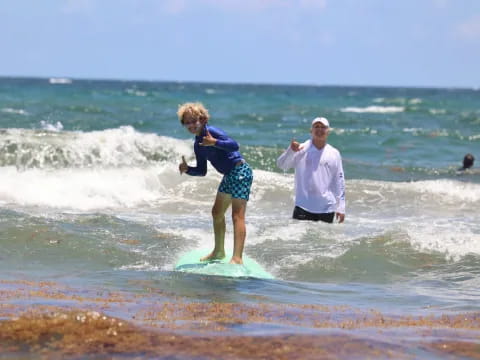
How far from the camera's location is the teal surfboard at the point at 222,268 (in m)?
7.98

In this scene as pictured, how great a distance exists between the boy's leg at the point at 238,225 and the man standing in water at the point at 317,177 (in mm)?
1249

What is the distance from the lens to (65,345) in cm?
482

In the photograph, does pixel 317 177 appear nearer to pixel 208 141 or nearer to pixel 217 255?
pixel 217 255

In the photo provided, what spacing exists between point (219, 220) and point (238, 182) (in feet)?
1.52

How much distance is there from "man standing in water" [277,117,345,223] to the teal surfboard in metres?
1.01

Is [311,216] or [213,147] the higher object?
[213,147]

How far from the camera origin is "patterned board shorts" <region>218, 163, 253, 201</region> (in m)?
7.88

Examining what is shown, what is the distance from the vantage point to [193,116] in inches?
296

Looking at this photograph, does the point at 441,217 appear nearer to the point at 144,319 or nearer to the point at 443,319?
the point at 443,319

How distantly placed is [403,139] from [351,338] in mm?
25878

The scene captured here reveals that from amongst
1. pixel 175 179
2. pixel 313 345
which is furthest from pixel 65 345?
pixel 175 179

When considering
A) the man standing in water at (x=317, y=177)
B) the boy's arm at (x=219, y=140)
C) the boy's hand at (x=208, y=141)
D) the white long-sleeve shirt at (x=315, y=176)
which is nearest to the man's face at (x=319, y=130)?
the man standing in water at (x=317, y=177)

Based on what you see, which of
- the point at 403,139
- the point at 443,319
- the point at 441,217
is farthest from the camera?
the point at 403,139

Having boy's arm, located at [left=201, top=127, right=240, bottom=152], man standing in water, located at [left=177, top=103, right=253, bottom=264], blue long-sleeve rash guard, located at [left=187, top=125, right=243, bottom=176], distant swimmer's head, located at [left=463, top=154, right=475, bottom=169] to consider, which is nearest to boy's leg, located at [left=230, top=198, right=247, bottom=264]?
man standing in water, located at [left=177, top=103, right=253, bottom=264]
